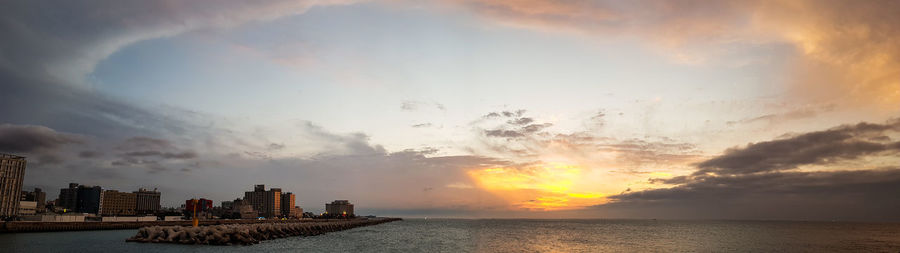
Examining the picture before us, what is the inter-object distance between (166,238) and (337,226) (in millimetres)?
60368

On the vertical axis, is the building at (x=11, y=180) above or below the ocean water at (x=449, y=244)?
above

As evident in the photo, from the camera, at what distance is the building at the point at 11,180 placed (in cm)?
14875

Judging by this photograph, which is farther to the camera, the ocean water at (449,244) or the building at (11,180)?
the building at (11,180)

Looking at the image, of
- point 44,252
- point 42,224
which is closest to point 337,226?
point 42,224

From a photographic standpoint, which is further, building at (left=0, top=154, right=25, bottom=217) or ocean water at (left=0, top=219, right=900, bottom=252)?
building at (left=0, top=154, right=25, bottom=217)

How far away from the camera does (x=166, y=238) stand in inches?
2082

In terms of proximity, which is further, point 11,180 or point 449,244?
point 11,180

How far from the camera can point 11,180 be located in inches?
6058

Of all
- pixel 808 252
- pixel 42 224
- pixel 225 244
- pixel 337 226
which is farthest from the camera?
pixel 337 226

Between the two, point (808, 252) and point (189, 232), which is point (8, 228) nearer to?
point (189, 232)

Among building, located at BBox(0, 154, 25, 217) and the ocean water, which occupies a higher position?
building, located at BBox(0, 154, 25, 217)

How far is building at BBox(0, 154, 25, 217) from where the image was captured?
148750mm

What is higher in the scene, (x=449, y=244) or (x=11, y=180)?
(x=11, y=180)

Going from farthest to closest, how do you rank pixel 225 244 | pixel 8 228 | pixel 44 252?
1. pixel 8 228
2. pixel 225 244
3. pixel 44 252
